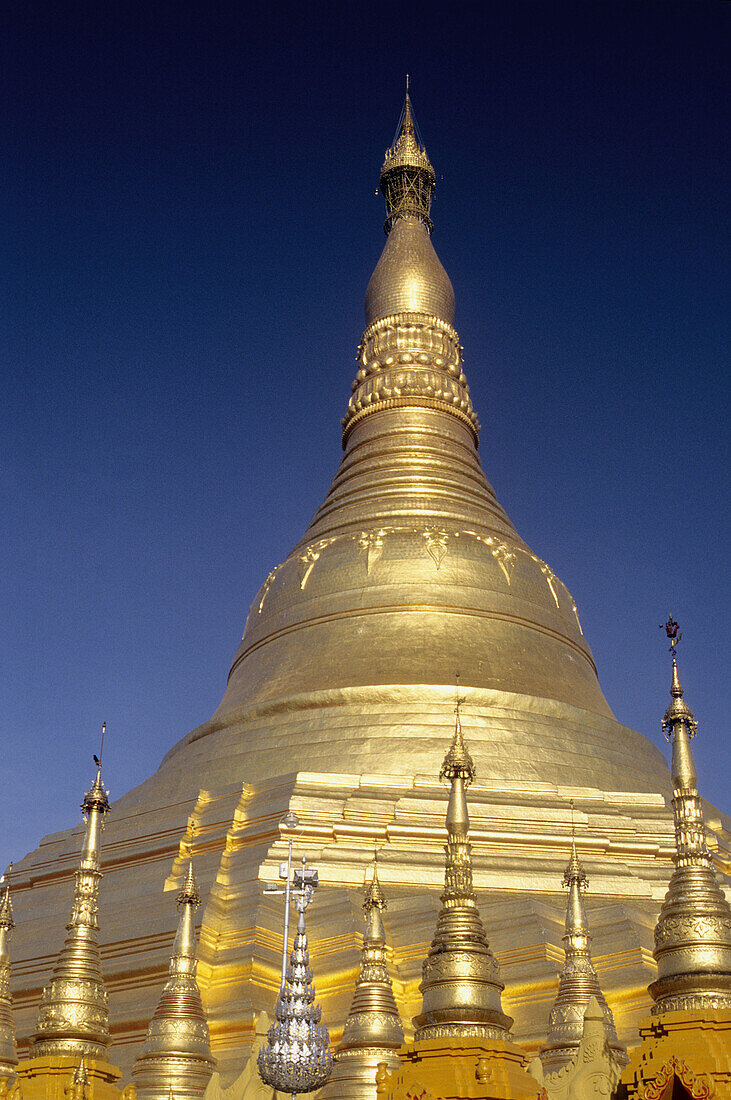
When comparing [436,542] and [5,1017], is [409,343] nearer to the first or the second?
[436,542]

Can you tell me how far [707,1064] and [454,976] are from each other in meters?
2.07

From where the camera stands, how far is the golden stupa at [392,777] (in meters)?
16.8

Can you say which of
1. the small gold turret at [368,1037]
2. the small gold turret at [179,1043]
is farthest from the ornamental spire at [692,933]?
the small gold turret at [179,1043]

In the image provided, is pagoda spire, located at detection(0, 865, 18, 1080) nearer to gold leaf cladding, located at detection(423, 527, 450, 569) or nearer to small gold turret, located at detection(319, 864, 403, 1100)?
small gold turret, located at detection(319, 864, 403, 1100)

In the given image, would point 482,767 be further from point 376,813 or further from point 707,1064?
point 707,1064

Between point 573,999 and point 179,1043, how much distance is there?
163 inches

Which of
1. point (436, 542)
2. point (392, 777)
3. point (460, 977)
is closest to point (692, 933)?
point (460, 977)

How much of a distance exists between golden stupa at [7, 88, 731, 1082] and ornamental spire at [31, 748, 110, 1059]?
2681mm

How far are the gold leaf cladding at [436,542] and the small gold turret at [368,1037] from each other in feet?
39.6

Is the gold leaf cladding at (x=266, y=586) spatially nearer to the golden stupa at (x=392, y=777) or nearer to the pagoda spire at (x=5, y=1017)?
the golden stupa at (x=392, y=777)

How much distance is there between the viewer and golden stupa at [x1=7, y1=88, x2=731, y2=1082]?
16.8 m

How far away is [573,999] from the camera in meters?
14.0

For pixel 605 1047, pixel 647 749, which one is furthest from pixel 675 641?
pixel 647 749

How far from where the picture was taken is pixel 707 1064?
8.74 metres
